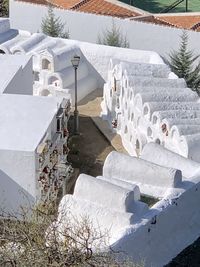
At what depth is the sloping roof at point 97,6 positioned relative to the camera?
113 ft

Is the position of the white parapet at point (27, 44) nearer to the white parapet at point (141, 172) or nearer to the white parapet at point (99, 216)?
the white parapet at point (141, 172)

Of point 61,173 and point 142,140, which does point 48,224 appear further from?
point 142,140

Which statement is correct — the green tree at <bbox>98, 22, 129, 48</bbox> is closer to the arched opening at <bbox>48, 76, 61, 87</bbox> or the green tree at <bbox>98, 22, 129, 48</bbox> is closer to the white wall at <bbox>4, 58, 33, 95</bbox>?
the arched opening at <bbox>48, 76, 61, 87</bbox>

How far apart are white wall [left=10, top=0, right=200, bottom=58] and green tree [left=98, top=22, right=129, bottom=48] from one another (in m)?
0.19

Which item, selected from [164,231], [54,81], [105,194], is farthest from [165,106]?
[105,194]

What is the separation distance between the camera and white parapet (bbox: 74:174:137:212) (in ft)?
53.3

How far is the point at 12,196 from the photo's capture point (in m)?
19.1

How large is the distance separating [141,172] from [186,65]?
11413 millimetres

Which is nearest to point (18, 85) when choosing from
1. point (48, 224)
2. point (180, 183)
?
point (180, 183)

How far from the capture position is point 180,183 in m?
18.1

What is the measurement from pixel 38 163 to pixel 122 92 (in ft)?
23.6

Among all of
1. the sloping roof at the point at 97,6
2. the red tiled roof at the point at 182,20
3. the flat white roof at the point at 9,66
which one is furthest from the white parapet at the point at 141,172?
the sloping roof at the point at 97,6

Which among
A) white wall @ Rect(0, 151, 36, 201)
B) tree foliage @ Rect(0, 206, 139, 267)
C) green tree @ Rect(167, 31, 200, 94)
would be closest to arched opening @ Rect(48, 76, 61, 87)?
green tree @ Rect(167, 31, 200, 94)

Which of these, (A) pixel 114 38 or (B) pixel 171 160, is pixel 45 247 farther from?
(A) pixel 114 38
